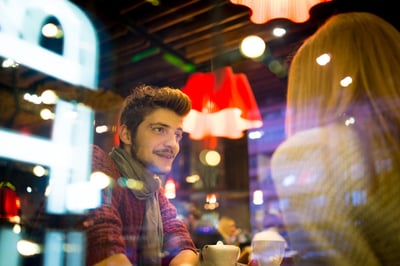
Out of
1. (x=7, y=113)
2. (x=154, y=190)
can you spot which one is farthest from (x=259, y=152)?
(x=7, y=113)

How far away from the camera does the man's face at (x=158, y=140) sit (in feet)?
4.79

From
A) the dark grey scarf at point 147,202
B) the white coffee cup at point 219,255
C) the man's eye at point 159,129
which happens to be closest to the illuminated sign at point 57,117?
the dark grey scarf at point 147,202

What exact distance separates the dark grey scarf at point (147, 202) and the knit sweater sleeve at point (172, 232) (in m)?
0.02

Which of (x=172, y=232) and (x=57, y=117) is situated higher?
(x=57, y=117)

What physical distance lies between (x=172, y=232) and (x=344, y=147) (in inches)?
24.7

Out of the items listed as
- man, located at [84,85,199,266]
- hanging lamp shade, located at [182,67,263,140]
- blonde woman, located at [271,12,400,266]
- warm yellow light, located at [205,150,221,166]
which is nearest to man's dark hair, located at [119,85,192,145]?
man, located at [84,85,199,266]

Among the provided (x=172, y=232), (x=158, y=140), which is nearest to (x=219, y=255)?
(x=172, y=232)

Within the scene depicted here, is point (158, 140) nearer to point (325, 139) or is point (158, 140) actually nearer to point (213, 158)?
point (213, 158)

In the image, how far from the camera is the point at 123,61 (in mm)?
1656

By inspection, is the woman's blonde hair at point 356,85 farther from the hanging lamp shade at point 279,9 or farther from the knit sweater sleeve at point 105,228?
the knit sweater sleeve at point 105,228

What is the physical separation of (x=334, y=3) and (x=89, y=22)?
0.93 m

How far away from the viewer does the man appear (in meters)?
1.34

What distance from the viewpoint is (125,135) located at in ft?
4.78

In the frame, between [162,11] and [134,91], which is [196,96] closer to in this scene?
[134,91]
